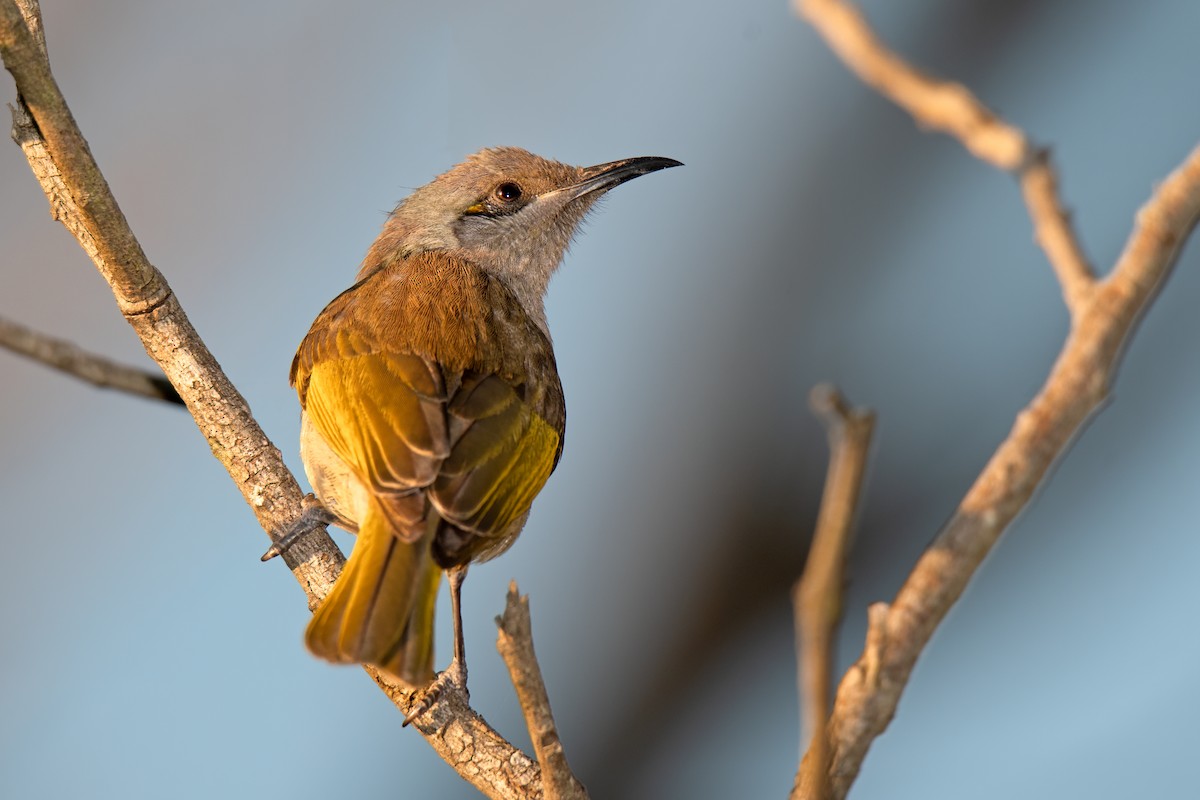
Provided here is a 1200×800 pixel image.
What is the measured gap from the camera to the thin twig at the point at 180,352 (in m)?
3.20

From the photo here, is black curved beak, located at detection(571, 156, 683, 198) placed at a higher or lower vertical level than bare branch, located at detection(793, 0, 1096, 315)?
higher

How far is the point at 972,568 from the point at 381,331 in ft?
9.29

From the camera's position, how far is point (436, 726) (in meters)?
3.30

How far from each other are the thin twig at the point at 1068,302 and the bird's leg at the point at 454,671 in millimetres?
1722

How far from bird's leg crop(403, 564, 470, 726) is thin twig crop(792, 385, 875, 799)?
79.2 inches

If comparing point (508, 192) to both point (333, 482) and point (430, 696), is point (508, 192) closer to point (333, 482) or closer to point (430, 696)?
point (333, 482)

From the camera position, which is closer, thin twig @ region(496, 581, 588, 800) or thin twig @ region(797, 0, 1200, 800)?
thin twig @ region(797, 0, 1200, 800)

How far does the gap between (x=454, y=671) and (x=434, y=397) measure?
863mm

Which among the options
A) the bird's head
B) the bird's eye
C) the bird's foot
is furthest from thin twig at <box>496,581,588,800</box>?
the bird's eye

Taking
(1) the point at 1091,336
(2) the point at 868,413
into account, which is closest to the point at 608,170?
(1) the point at 1091,336

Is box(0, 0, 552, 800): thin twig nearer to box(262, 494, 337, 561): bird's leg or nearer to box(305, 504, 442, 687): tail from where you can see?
box(262, 494, 337, 561): bird's leg

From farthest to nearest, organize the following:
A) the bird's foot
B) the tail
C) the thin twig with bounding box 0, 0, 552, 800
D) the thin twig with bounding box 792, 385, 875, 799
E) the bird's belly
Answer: the bird's belly < the bird's foot < the thin twig with bounding box 0, 0, 552, 800 < the tail < the thin twig with bounding box 792, 385, 875, 799

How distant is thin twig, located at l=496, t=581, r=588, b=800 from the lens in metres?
2.02

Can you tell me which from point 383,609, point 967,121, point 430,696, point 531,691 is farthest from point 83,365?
point 967,121
